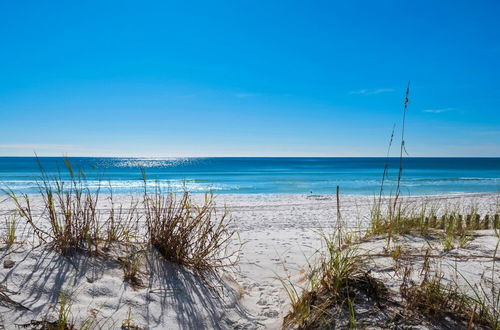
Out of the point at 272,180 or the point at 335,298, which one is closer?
the point at 335,298

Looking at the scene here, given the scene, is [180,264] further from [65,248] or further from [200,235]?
[65,248]

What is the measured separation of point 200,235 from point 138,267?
35.6 inches

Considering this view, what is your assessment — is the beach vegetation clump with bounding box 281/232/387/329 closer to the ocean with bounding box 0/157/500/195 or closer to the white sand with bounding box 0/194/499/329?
the white sand with bounding box 0/194/499/329

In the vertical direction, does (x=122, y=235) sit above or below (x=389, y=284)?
above

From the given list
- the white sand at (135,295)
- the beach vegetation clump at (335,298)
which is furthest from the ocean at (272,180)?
the beach vegetation clump at (335,298)

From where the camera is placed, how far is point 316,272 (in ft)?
11.5

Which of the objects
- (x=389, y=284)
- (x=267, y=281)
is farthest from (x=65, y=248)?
(x=389, y=284)

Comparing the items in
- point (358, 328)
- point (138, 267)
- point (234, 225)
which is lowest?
point (234, 225)

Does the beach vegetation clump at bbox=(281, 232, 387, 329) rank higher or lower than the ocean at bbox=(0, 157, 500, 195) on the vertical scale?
higher

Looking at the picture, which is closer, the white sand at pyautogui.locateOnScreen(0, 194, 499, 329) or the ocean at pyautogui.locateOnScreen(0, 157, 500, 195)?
the white sand at pyautogui.locateOnScreen(0, 194, 499, 329)

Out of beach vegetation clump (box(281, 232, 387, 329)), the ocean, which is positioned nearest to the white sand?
beach vegetation clump (box(281, 232, 387, 329))

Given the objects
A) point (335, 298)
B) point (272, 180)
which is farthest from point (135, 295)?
point (272, 180)

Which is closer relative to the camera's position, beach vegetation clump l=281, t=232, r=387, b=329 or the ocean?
beach vegetation clump l=281, t=232, r=387, b=329

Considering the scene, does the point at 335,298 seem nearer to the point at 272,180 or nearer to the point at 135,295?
the point at 135,295
